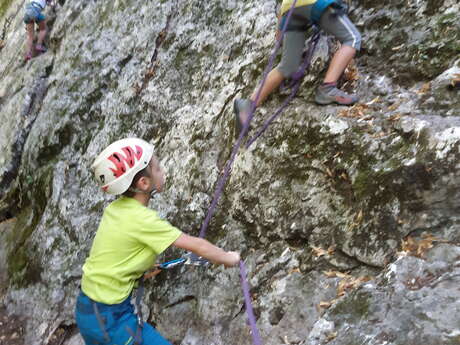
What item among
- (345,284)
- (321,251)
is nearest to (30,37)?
(321,251)

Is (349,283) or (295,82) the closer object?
(349,283)

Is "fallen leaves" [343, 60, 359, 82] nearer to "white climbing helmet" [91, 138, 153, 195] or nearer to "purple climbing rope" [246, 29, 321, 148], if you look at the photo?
"purple climbing rope" [246, 29, 321, 148]

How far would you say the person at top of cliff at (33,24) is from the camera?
373 inches

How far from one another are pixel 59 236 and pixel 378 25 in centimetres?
455

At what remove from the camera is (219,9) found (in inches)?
245

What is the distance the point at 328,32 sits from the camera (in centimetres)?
448

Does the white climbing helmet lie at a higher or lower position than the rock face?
higher

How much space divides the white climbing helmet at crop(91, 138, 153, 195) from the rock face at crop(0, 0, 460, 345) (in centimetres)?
143

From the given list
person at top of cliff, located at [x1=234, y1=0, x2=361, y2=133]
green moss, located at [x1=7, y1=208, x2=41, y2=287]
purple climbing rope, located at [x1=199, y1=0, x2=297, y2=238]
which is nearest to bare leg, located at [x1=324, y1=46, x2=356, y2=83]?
person at top of cliff, located at [x1=234, y1=0, x2=361, y2=133]

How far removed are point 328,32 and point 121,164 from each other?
2.45 meters

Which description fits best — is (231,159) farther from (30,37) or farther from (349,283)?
(30,37)

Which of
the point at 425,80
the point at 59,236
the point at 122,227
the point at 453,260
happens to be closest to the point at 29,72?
the point at 59,236

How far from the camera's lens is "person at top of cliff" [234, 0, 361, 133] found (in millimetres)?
4309

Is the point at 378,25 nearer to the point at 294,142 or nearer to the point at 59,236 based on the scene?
the point at 294,142
